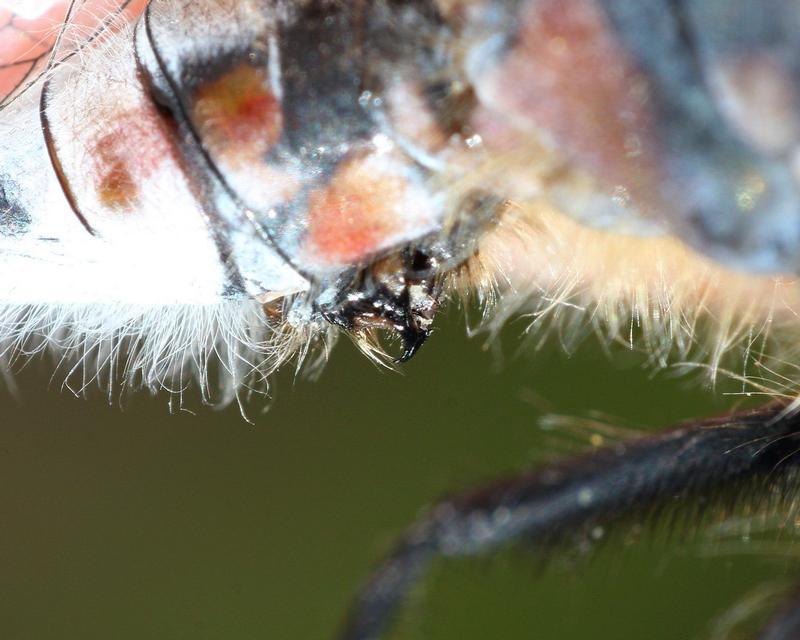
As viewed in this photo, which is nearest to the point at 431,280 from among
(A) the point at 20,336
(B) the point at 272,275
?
(B) the point at 272,275

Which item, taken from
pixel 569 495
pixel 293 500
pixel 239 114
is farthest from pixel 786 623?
pixel 293 500

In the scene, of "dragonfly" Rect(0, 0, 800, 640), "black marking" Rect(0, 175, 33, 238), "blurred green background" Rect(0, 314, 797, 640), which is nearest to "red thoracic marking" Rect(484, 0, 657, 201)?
"dragonfly" Rect(0, 0, 800, 640)

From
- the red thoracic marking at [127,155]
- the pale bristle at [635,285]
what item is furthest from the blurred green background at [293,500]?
the red thoracic marking at [127,155]

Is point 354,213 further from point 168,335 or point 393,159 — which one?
point 168,335

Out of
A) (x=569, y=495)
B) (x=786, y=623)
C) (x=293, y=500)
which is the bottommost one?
(x=293, y=500)

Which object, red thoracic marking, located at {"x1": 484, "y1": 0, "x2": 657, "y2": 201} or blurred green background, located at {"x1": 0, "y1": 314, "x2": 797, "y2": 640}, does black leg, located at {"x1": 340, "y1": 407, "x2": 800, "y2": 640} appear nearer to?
red thoracic marking, located at {"x1": 484, "y1": 0, "x2": 657, "y2": 201}

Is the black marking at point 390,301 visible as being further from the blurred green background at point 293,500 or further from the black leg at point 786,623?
the blurred green background at point 293,500

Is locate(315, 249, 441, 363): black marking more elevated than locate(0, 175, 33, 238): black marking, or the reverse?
locate(0, 175, 33, 238): black marking

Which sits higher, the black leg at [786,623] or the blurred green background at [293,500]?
the black leg at [786,623]
